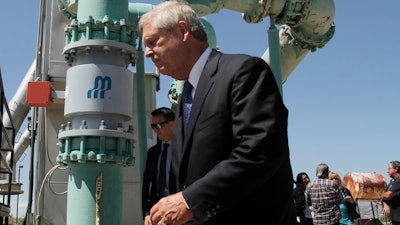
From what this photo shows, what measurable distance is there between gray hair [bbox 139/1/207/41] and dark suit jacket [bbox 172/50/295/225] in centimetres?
15

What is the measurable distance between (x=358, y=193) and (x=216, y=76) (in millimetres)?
10830

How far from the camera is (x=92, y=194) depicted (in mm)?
3723

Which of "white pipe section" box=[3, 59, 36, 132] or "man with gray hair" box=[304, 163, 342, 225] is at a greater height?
"white pipe section" box=[3, 59, 36, 132]

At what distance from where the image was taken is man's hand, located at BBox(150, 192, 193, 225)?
145 cm

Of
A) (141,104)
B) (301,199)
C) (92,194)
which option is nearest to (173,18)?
(92,194)

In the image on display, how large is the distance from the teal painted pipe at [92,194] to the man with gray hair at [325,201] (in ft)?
10.5

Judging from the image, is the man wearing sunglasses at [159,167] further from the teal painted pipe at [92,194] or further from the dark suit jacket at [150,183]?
the teal painted pipe at [92,194]

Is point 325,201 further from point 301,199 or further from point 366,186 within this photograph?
point 366,186

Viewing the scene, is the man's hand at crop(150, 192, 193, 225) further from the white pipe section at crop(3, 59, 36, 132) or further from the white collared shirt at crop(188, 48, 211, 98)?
the white pipe section at crop(3, 59, 36, 132)

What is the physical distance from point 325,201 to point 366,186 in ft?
20.2

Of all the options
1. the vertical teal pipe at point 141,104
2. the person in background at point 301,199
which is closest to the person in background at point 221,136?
the vertical teal pipe at point 141,104

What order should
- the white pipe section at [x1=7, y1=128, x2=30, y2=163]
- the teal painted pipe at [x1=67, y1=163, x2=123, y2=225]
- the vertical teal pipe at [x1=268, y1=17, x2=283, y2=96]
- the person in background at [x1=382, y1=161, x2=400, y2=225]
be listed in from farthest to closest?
the white pipe section at [x1=7, y1=128, x2=30, y2=163]
the person in background at [x1=382, y1=161, x2=400, y2=225]
the vertical teal pipe at [x1=268, y1=17, x2=283, y2=96]
the teal painted pipe at [x1=67, y1=163, x2=123, y2=225]

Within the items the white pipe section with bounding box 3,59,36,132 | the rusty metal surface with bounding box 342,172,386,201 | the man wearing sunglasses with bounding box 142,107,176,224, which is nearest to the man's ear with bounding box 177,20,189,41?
the man wearing sunglasses with bounding box 142,107,176,224

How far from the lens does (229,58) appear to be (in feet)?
5.47
